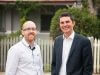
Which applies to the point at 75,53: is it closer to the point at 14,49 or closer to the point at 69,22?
the point at 69,22

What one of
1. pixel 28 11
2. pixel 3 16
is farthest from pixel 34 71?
pixel 3 16

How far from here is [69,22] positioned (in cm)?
536

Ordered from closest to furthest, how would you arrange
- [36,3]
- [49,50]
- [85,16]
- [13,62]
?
1. [13,62]
2. [49,50]
3. [85,16]
4. [36,3]

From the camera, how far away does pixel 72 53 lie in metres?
5.44

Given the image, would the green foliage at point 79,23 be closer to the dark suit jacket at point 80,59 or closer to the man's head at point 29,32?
the dark suit jacket at point 80,59

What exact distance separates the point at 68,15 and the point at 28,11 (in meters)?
19.5

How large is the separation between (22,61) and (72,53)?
73 cm

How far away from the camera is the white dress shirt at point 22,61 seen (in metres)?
5.22

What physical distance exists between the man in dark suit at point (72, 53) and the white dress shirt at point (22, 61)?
398 mm

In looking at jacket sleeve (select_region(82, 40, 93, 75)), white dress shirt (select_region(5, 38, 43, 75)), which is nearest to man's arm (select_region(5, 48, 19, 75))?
white dress shirt (select_region(5, 38, 43, 75))

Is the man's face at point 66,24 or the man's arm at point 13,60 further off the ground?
the man's face at point 66,24

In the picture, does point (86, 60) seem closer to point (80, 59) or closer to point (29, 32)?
point (80, 59)

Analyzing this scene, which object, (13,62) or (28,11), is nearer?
(13,62)

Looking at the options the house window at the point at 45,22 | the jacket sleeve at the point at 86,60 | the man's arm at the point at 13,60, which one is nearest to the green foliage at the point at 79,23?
the jacket sleeve at the point at 86,60
